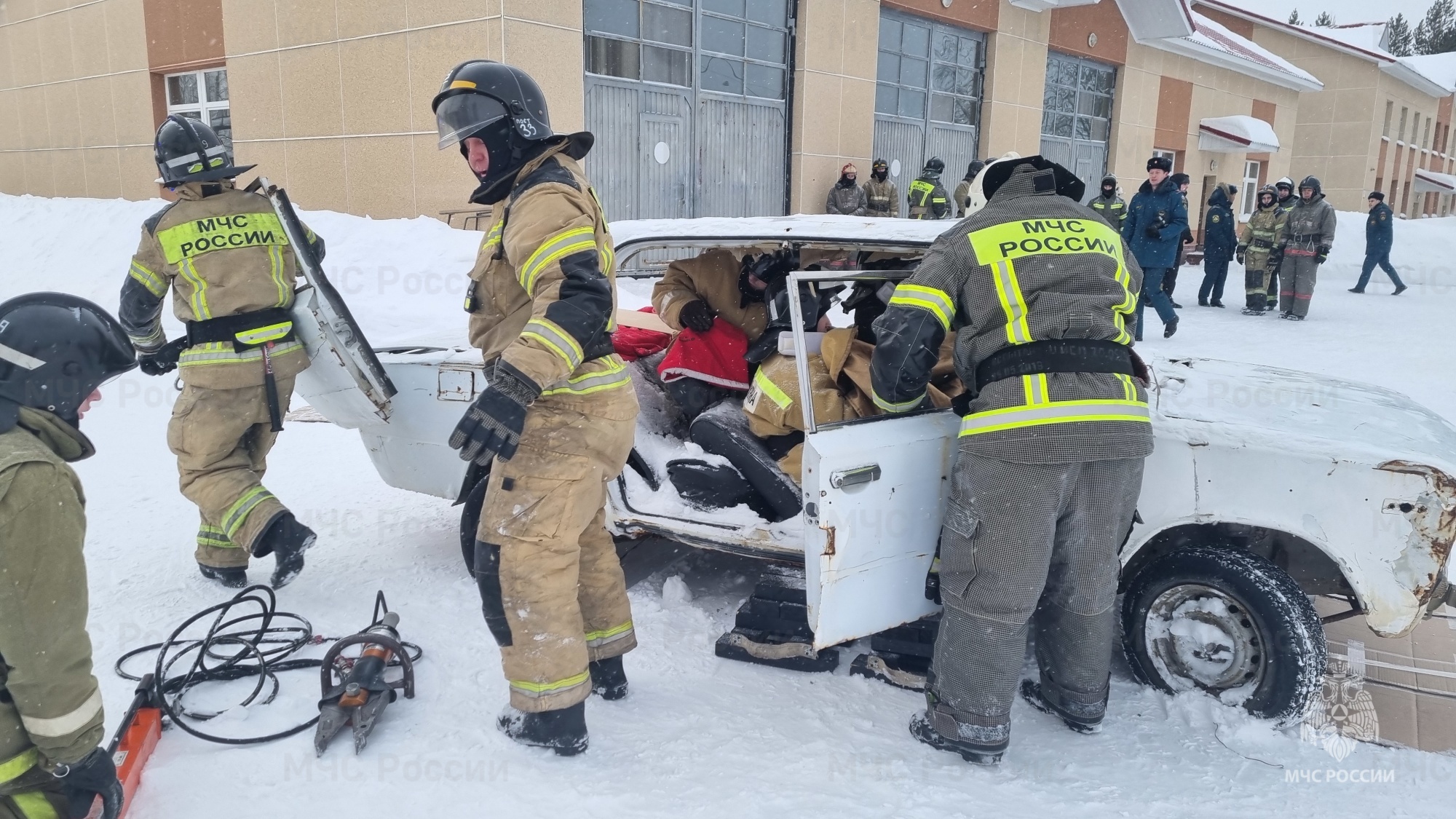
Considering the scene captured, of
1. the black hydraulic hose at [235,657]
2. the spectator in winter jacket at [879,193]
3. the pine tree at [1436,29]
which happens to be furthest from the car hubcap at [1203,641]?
the pine tree at [1436,29]

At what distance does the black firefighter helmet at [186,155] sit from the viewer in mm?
3703

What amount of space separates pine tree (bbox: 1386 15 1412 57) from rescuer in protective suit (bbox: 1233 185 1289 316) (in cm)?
6463

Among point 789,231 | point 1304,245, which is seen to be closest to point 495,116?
point 789,231

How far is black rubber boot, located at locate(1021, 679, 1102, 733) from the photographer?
2898 millimetres

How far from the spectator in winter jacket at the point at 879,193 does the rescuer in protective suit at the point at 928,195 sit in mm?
435

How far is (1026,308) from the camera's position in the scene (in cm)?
267

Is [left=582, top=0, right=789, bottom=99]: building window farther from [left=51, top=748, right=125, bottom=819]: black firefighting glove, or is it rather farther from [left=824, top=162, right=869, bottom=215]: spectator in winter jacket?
[left=51, top=748, right=125, bottom=819]: black firefighting glove

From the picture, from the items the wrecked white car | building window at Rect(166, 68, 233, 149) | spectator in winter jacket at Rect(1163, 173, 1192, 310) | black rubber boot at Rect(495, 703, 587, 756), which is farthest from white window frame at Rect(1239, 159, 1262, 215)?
black rubber boot at Rect(495, 703, 587, 756)

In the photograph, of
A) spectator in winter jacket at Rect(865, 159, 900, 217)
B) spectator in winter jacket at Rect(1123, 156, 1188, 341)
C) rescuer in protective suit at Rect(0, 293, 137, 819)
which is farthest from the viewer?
spectator in winter jacket at Rect(865, 159, 900, 217)

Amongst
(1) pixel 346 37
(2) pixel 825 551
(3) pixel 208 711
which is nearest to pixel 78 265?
(1) pixel 346 37

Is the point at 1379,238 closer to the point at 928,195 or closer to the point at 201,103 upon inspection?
the point at 928,195

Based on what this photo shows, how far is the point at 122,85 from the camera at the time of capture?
13867 mm

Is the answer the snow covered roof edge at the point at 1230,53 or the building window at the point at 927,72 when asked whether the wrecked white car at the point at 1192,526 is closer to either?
the building window at the point at 927,72

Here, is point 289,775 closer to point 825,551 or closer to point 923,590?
point 825,551
